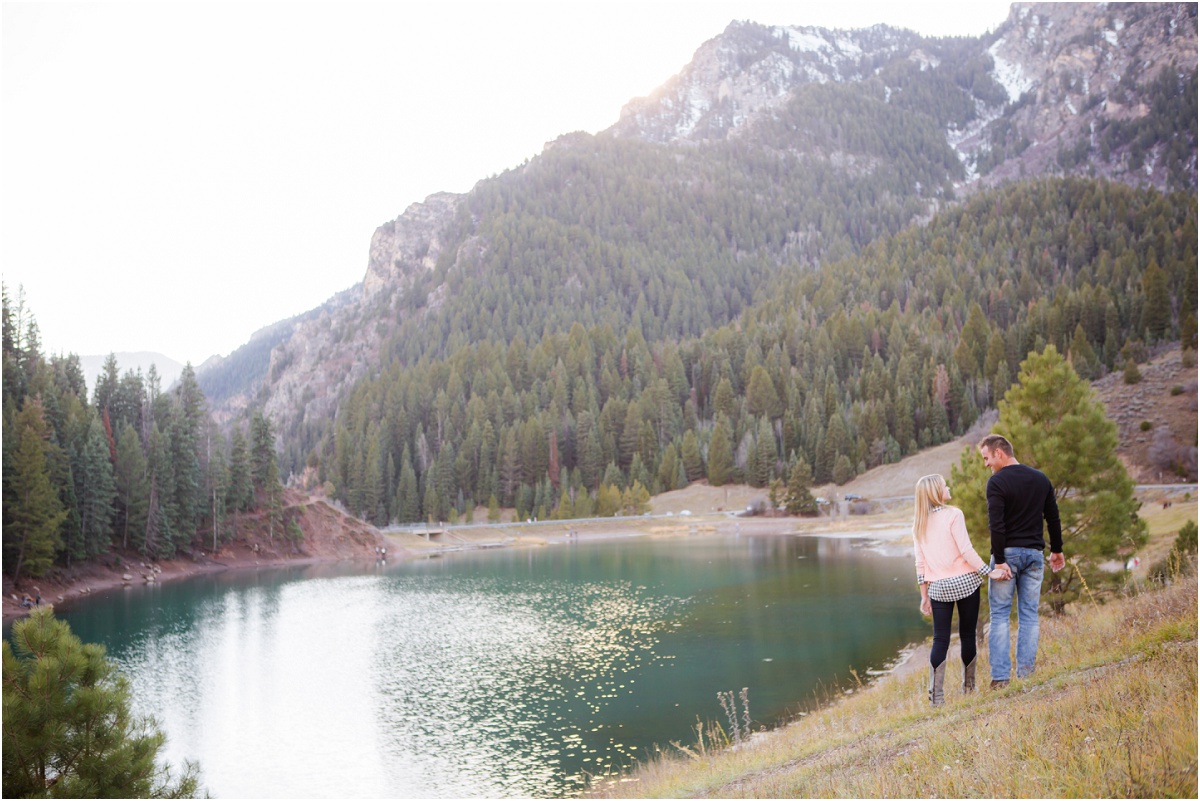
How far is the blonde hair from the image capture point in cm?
956

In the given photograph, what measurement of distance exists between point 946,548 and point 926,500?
62 cm

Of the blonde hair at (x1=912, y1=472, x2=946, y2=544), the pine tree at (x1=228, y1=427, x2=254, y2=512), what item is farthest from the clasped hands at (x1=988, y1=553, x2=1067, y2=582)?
the pine tree at (x1=228, y1=427, x2=254, y2=512)

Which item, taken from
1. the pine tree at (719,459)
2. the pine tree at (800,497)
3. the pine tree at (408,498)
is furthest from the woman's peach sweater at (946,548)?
the pine tree at (408,498)

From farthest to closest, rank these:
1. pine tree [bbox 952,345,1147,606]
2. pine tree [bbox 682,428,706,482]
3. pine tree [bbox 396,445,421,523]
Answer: pine tree [bbox 682,428,706,482] < pine tree [bbox 396,445,421,523] < pine tree [bbox 952,345,1147,606]

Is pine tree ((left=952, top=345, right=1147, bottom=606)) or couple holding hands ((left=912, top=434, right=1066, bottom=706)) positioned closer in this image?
couple holding hands ((left=912, top=434, right=1066, bottom=706))

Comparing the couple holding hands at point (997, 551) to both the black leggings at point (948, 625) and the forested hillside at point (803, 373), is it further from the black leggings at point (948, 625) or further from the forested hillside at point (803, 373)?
the forested hillside at point (803, 373)

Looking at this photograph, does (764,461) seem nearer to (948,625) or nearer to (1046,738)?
(948,625)

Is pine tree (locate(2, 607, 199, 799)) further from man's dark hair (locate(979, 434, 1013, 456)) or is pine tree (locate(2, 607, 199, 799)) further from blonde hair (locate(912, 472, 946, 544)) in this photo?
man's dark hair (locate(979, 434, 1013, 456))

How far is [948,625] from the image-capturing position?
9.94 m

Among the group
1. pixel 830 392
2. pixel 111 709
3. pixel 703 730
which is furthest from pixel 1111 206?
pixel 111 709

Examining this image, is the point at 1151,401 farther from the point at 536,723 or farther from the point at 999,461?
the point at 999,461

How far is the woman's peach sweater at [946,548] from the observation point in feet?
31.4

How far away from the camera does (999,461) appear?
376 inches

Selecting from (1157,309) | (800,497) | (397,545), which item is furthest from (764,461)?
(1157,309)
